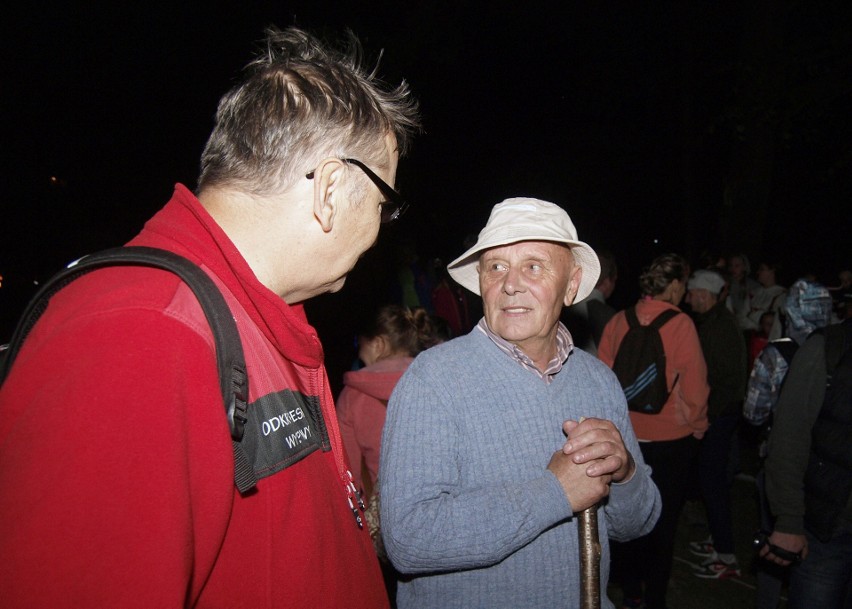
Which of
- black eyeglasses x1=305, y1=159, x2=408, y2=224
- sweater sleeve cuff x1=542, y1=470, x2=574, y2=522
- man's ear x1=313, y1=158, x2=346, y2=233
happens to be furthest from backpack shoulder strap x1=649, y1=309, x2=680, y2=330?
man's ear x1=313, y1=158, x2=346, y2=233

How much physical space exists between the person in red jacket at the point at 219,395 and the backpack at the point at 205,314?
0.8 inches

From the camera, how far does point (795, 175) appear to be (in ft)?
69.3

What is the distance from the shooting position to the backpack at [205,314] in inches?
34.5

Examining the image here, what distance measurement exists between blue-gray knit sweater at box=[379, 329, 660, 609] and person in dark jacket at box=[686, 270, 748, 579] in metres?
2.85

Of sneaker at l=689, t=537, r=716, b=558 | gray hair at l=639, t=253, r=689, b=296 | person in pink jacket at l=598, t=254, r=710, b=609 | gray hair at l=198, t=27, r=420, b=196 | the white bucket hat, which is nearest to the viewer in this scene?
gray hair at l=198, t=27, r=420, b=196

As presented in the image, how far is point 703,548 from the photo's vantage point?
4777 millimetres

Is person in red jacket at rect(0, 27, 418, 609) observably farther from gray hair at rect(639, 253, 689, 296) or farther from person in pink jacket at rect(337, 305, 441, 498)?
gray hair at rect(639, 253, 689, 296)

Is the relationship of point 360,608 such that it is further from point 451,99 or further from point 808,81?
point 451,99

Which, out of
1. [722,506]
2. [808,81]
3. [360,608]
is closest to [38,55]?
[360,608]

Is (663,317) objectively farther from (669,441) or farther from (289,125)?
(289,125)

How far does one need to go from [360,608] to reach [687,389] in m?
3.35

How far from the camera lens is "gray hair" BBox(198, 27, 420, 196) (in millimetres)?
1206

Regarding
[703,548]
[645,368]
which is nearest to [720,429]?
[703,548]

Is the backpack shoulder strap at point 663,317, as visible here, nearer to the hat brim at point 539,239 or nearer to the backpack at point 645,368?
the backpack at point 645,368
